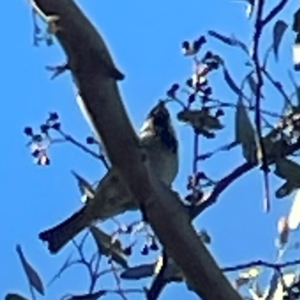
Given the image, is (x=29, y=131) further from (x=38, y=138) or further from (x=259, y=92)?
(x=259, y=92)

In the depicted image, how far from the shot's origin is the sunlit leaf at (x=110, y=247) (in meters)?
0.75

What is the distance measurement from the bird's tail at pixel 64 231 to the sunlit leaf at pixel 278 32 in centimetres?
26

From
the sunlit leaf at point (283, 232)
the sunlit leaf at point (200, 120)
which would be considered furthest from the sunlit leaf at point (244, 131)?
the sunlit leaf at point (283, 232)

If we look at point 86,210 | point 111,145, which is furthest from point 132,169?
point 86,210

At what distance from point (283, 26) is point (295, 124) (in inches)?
4.2

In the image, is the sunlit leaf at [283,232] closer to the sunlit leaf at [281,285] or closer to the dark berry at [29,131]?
the sunlit leaf at [281,285]

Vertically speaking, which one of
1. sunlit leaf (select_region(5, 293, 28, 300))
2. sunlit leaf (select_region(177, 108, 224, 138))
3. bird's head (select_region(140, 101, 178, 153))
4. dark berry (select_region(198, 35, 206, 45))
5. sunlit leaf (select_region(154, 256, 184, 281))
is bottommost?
sunlit leaf (select_region(154, 256, 184, 281))

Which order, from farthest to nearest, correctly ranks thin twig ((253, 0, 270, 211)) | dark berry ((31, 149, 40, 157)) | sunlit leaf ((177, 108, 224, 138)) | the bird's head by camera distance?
the bird's head → dark berry ((31, 149, 40, 157)) → sunlit leaf ((177, 108, 224, 138)) → thin twig ((253, 0, 270, 211))

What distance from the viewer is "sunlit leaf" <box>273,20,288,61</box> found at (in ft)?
2.24

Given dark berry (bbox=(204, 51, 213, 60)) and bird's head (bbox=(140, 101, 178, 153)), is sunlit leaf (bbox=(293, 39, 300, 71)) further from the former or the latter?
bird's head (bbox=(140, 101, 178, 153))

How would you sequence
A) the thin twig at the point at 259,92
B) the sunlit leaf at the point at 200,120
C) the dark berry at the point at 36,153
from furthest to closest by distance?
the dark berry at the point at 36,153
the sunlit leaf at the point at 200,120
the thin twig at the point at 259,92

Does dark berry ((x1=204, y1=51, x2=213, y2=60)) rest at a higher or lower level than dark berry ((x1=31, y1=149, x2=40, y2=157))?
lower

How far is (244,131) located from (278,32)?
0.27 ft

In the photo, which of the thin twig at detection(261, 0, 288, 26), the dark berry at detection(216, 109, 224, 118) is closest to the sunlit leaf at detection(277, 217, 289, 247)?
the dark berry at detection(216, 109, 224, 118)
